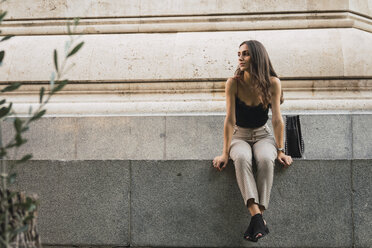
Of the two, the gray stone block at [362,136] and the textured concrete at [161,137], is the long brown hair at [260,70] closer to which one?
the textured concrete at [161,137]

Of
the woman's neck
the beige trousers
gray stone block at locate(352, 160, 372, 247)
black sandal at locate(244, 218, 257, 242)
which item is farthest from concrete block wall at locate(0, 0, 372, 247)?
the woman's neck

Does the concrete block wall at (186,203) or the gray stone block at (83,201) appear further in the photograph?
the gray stone block at (83,201)

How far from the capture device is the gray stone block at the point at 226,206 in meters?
6.12

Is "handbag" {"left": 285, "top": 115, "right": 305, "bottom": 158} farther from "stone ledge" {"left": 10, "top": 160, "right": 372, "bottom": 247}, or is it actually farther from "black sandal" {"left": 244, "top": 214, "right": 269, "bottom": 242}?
"black sandal" {"left": 244, "top": 214, "right": 269, "bottom": 242}

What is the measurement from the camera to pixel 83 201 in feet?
20.7

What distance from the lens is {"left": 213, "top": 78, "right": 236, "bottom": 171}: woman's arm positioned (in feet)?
20.1

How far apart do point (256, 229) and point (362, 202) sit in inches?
52.6

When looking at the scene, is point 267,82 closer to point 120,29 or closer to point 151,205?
point 151,205

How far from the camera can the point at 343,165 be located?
6.18m

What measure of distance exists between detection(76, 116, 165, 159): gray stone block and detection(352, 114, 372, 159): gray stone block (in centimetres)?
279

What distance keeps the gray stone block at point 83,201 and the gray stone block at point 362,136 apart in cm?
352

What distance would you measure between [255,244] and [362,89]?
359 cm

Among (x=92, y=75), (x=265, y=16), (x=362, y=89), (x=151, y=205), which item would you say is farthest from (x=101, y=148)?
(x=362, y=89)

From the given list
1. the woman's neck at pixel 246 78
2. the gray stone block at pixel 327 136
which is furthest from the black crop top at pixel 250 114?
the gray stone block at pixel 327 136
